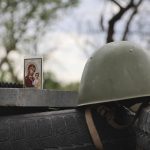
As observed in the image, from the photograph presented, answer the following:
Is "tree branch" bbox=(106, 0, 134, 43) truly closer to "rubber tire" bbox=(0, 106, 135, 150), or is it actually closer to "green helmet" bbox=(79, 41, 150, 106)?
"green helmet" bbox=(79, 41, 150, 106)

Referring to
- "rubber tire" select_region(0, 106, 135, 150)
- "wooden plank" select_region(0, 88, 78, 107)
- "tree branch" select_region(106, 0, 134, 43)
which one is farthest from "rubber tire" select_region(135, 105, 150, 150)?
"tree branch" select_region(106, 0, 134, 43)

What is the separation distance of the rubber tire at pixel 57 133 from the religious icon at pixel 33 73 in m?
0.41

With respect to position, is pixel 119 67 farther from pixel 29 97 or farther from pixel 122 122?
pixel 29 97

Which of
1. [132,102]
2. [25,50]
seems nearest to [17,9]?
[25,50]

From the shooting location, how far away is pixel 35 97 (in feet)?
9.68

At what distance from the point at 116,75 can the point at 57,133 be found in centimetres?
45

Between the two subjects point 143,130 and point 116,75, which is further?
point 116,75

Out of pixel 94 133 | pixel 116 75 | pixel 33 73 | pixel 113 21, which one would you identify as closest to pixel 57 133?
pixel 94 133

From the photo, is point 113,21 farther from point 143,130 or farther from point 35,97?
point 143,130

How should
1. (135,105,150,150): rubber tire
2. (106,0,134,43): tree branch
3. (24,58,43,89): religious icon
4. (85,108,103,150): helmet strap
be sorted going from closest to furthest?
1. (135,105,150,150): rubber tire
2. (85,108,103,150): helmet strap
3. (24,58,43,89): religious icon
4. (106,0,134,43): tree branch

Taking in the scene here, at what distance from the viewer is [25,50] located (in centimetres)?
1717

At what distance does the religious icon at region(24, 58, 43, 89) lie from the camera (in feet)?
10.7

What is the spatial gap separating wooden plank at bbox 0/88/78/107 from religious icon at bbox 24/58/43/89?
0.58 feet

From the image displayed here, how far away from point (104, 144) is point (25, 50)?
572 inches
